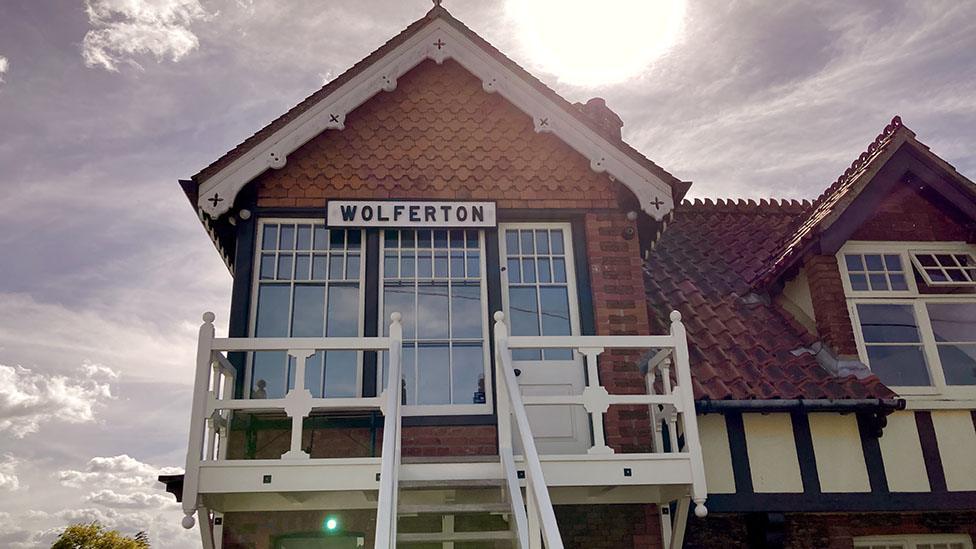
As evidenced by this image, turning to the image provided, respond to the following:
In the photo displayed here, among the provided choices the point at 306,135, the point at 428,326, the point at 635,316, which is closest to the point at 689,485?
the point at 635,316

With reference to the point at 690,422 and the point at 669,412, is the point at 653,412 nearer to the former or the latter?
the point at 669,412

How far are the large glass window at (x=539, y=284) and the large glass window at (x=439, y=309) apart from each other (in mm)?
378

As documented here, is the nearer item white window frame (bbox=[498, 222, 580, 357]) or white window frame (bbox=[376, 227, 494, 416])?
white window frame (bbox=[376, 227, 494, 416])

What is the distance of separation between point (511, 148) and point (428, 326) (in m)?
2.40

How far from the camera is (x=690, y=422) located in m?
6.79

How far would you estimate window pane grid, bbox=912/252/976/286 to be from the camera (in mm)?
9227

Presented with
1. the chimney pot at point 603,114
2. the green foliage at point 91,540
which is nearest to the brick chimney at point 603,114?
the chimney pot at point 603,114

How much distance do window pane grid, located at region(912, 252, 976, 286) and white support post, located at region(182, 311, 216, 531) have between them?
8.02 metres

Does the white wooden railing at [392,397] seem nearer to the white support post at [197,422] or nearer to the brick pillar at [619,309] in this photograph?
the white support post at [197,422]

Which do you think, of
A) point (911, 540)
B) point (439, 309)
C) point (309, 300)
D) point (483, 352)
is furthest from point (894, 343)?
point (309, 300)

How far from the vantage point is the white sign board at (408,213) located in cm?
864

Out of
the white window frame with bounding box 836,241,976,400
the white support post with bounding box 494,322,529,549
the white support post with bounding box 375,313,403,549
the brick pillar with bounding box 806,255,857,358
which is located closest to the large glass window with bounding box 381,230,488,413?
the white support post with bounding box 494,322,529,549

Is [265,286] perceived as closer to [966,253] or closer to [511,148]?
[511,148]

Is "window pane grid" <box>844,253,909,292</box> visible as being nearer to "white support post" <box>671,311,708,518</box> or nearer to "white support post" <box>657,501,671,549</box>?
"white support post" <box>671,311,708,518</box>
